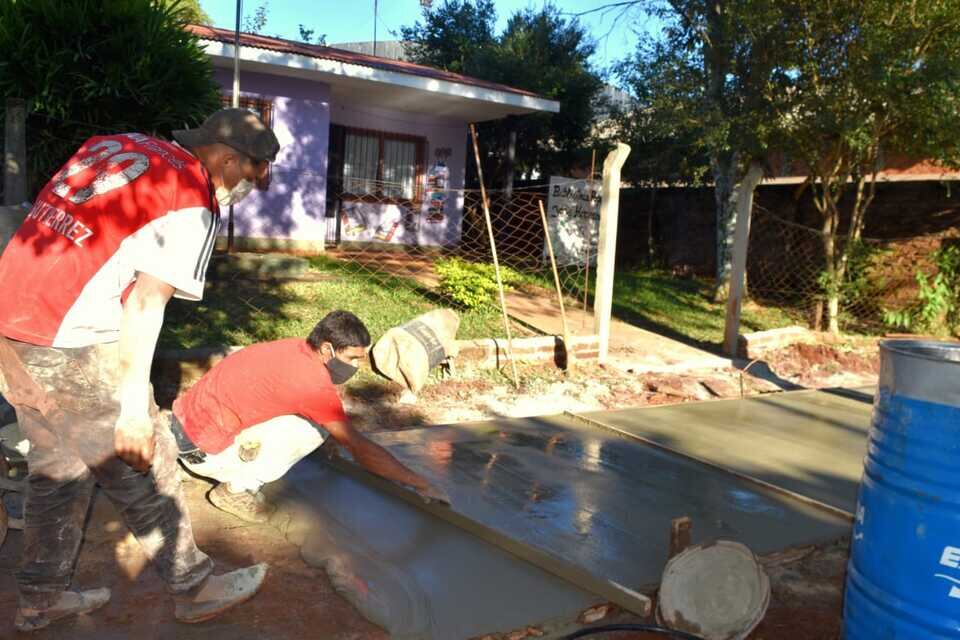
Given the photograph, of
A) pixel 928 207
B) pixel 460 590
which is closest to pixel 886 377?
pixel 460 590

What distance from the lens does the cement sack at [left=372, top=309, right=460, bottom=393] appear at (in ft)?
17.5

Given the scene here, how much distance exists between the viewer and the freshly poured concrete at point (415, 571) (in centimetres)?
254

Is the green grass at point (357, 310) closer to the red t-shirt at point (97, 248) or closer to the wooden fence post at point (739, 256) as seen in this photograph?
the wooden fence post at point (739, 256)

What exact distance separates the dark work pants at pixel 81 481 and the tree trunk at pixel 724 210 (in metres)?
9.50

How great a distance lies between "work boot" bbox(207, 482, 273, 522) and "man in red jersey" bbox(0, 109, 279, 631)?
0.91 metres

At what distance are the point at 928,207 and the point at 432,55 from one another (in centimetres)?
1180

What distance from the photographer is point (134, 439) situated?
209 cm

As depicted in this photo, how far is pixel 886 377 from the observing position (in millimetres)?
2316

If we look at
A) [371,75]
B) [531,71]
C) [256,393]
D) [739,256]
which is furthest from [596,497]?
[531,71]

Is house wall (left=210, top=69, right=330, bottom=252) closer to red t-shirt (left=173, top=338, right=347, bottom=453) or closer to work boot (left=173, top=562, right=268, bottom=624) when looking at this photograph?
red t-shirt (left=173, top=338, right=347, bottom=453)

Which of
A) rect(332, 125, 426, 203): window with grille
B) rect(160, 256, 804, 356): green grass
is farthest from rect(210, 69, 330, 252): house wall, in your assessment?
rect(332, 125, 426, 203): window with grille

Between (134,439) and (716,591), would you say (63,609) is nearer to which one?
(134,439)

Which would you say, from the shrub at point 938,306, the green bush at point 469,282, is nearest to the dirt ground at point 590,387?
the green bush at point 469,282

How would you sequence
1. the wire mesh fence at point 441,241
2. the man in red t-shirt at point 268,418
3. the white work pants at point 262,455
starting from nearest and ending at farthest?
the man in red t-shirt at point 268,418
the white work pants at point 262,455
the wire mesh fence at point 441,241
